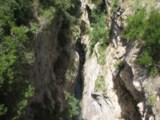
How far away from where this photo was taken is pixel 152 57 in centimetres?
2109

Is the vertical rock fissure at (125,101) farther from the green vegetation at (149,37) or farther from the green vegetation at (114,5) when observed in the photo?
the green vegetation at (114,5)

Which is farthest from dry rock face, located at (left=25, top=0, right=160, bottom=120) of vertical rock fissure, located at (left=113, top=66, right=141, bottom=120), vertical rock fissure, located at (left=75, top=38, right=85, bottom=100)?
vertical rock fissure, located at (left=75, top=38, right=85, bottom=100)

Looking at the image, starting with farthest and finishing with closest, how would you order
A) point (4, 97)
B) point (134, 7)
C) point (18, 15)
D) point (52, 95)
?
point (52, 95), point (134, 7), point (18, 15), point (4, 97)

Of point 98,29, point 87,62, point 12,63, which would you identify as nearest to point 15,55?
point 12,63

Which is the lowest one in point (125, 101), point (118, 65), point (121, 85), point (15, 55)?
point (125, 101)

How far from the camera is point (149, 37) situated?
→ 21000 millimetres

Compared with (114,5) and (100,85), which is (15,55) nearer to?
(100,85)

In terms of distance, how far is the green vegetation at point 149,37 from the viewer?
68.3ft

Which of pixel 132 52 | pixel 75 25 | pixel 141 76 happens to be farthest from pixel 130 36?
pixel 75 25

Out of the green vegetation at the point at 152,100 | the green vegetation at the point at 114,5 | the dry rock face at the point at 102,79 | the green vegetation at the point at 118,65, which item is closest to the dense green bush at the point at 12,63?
the dry rock face at the point at 102,79

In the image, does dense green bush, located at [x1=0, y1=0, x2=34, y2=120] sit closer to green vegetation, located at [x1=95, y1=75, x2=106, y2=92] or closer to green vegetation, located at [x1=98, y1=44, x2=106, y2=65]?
green vegetation, located at [x1=95, y1=75, x2=106, y2=92]

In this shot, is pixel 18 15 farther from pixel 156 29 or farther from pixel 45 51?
pixel 156 29

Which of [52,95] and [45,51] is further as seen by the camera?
[52,95]

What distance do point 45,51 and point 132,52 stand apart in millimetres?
5882
